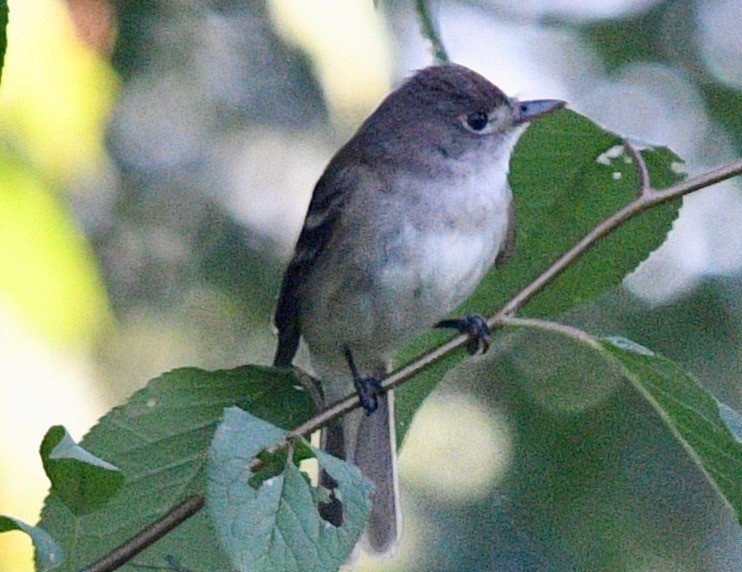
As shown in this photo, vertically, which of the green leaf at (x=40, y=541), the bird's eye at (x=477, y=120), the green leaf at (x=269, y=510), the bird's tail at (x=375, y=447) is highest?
the bird's eye at (x=477, y=120)

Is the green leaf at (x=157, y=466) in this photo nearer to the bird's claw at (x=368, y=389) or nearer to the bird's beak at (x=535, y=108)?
the bird's claw at (x=368, y=389)

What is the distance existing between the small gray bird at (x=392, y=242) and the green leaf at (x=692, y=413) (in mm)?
726

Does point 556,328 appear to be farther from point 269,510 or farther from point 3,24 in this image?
point 3,24

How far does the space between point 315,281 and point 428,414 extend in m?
2.36

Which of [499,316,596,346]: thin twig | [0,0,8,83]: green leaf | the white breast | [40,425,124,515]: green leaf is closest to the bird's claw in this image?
the white breast

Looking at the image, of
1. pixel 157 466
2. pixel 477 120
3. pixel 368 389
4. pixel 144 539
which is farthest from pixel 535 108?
pixel 144 539

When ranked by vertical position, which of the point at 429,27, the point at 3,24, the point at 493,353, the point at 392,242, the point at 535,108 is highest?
the point at 3,24

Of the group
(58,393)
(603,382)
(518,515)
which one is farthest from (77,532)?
(603,382)

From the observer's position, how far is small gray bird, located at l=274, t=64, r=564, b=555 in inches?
109

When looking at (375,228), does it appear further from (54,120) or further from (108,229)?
(108,229)

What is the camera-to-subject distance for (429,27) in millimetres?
1800

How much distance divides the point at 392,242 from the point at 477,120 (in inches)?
16.8

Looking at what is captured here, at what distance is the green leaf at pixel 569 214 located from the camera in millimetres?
2252

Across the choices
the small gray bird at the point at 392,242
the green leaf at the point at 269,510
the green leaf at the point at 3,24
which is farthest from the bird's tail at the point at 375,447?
the green leaf at the point at 3,24
